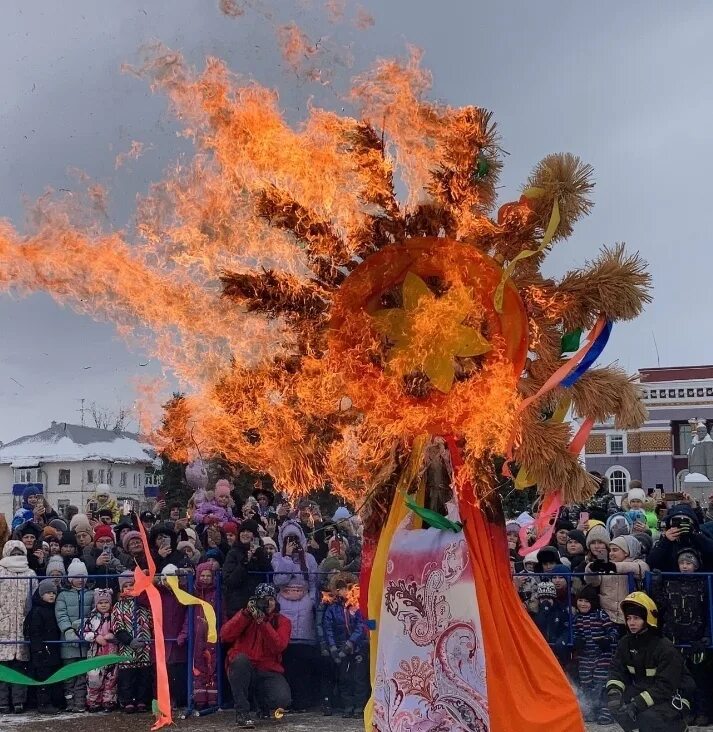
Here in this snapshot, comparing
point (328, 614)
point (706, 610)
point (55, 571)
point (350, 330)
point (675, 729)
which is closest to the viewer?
point (350, 330)

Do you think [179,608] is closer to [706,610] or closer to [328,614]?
[328,614]

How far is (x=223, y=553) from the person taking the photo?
959 cm

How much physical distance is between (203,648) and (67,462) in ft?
139

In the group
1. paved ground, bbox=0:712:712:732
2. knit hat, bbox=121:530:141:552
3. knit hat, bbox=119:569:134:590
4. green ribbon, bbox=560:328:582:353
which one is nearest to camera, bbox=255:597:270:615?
paved ground, bbox=0:712:712:732

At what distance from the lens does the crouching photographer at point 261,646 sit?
8.73 metres

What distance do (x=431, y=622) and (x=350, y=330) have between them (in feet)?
4.95

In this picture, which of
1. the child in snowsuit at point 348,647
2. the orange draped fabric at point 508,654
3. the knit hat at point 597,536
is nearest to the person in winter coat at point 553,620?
the knit hat at point 597,536

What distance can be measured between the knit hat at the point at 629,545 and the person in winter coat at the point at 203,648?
3467mm

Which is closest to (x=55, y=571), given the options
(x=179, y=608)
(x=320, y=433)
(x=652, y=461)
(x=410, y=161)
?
(x=179, y=608)

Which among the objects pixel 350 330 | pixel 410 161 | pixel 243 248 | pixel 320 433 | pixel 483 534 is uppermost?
pixel 410 161

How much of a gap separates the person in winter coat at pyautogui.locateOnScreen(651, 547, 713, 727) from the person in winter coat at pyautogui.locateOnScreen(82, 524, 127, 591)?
15.2 ft

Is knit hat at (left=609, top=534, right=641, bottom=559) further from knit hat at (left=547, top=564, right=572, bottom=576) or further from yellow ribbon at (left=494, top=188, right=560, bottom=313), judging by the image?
yellow ribbon at (left=494, top=188, right=560, bottom=313)

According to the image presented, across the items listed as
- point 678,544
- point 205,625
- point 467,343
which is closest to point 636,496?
point 678,544

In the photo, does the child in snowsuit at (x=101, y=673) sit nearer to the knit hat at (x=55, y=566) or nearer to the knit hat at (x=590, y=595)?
the knit hat at (x=55, y=566)
